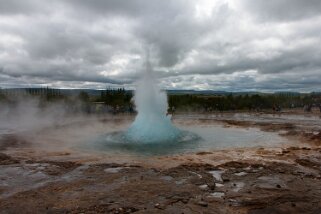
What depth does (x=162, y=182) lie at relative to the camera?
36.0 feet

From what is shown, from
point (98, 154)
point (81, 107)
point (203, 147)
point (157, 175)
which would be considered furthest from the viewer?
point (81, 107)

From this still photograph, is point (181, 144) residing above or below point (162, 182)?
below

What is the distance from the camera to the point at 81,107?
185ft

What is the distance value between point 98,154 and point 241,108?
55.6m

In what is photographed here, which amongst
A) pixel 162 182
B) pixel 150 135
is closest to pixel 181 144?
pixel 150 135

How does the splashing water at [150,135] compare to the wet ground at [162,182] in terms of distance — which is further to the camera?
the splashing water at [150,135]

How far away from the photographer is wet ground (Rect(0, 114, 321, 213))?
28.6 ft

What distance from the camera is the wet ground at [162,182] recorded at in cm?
873

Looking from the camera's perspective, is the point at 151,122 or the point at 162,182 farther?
the point at 151,122

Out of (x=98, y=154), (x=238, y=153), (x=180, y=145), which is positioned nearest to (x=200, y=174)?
(x=238, y=153)

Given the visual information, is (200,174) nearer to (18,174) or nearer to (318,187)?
(318,187)

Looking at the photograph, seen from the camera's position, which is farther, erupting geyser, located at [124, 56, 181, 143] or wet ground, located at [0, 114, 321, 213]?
erupting geyser, located at [124, 56, 181, 143]

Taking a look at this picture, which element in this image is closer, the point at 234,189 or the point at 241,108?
the point at 234,189

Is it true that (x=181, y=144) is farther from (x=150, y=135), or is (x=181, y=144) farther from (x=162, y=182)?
(x=162, y=182)
